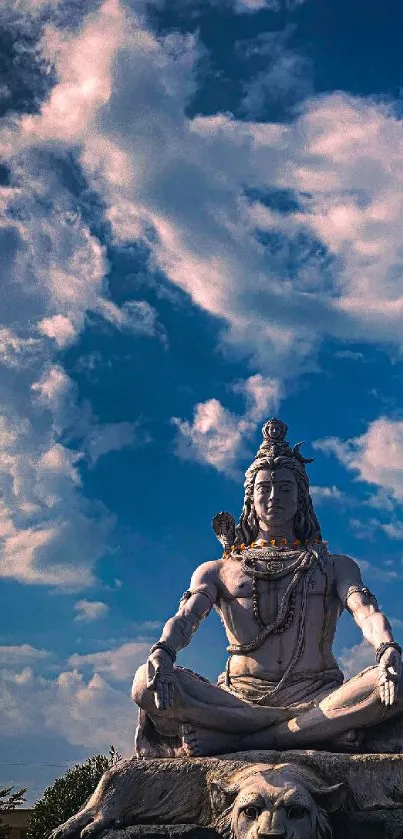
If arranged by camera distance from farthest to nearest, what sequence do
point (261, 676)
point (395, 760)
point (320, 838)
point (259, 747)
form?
point (261, 676), point (259, 747), point (395, 760), point (320, 838)

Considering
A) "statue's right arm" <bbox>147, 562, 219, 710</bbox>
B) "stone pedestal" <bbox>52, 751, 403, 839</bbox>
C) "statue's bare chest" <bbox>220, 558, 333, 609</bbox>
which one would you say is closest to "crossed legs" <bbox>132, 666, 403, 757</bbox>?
"statue's right arm" <bbox>147, 562, 219, 710</bbox>

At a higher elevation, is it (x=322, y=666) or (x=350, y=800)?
(x=322, y=666)

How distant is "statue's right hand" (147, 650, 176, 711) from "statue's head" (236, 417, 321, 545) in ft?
7.31

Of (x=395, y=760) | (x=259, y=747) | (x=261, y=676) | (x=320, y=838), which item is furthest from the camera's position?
(x=261, y=676)

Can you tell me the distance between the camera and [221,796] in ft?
25.7

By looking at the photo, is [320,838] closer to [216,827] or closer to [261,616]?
[216,827]

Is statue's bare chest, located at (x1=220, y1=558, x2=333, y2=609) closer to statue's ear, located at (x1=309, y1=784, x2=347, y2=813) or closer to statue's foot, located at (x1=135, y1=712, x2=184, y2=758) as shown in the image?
statue's foot, located at (x1=135, y1=712, x2=184, y2=758)

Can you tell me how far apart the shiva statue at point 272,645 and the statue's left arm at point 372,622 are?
1 cm

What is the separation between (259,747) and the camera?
8.66 meters

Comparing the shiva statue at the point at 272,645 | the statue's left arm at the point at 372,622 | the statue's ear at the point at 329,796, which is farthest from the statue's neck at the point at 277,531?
the statue's ear at the point at 329,796

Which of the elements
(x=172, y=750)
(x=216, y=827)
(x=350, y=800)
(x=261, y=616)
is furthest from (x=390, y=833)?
(x=261, y=616)

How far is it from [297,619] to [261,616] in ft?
1.18

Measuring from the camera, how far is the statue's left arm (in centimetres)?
834

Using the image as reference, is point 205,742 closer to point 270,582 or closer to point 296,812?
point 296,812
